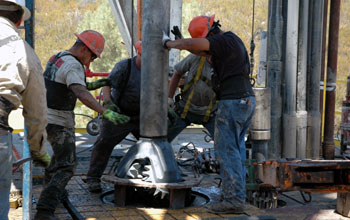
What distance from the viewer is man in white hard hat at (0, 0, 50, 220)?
2666 mm

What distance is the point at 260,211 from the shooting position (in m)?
4.72

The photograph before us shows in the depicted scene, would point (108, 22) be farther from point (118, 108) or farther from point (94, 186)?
point (94, 186)

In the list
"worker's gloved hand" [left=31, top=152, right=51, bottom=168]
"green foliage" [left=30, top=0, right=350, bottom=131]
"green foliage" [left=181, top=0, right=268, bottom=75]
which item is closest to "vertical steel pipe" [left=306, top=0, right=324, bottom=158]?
"worker's gloved hand" [left=31, top=152, right=51, bottom=168]

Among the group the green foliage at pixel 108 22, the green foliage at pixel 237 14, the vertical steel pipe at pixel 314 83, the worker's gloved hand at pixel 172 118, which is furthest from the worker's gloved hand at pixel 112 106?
the green foliage at pixel 237 14

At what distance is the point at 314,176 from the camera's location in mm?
4293

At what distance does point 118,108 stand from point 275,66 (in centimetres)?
309

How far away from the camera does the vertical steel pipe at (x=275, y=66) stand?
7.42 meters

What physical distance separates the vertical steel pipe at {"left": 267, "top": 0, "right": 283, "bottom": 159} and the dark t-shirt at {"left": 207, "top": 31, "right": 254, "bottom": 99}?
2.86m

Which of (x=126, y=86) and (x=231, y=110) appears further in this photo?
(x=126, y=86)

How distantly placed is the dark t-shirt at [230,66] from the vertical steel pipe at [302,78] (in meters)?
3.53

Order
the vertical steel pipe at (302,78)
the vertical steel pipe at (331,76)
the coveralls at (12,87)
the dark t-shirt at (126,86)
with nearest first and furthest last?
the coveralls at (12,87), the dark t-shirt at (126,86), the vertical steel pipe at (302,78), the vertical steel pipe at (331,76)

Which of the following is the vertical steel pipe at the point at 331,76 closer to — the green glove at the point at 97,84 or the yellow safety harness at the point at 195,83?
the yellow safety harness at the point at 195,83

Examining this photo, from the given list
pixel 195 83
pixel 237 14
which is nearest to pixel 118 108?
pixel 195 83

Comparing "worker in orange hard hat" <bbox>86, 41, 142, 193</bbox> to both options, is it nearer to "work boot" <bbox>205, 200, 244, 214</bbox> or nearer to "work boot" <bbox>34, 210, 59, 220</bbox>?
"work boot" <bbox>34, 210, 59, 220</bbox>
